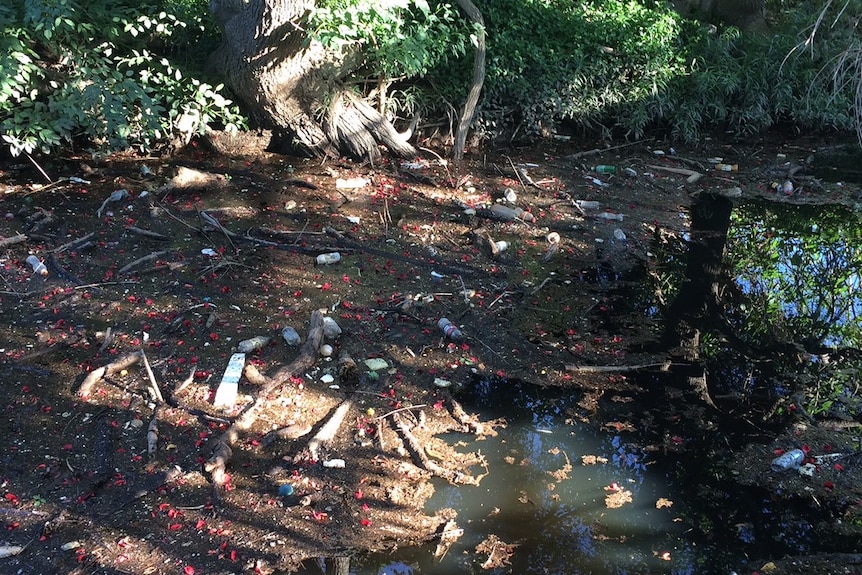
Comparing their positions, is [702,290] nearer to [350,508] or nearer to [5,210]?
[350,508]

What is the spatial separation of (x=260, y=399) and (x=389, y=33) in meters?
3.92

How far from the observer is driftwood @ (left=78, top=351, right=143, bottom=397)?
3865mm

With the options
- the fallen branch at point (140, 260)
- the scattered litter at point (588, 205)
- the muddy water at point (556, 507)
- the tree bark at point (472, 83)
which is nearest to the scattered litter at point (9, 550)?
the muddy water at point (556, 507)

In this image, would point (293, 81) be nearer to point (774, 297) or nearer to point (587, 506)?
point (774, 297)

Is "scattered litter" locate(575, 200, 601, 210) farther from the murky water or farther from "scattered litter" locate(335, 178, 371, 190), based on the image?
the murky water

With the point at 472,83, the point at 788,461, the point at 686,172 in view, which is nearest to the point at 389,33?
the point at 472,83

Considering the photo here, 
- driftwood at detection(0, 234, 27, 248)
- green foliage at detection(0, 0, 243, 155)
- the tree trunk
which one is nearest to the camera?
driftwood at detection(0, 234, 27, 248)

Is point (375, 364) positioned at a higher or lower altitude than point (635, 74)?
lower

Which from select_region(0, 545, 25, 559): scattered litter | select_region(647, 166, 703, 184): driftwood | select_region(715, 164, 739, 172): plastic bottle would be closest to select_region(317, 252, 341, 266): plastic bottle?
select_region(0, 545, 25, 559): scattered litter

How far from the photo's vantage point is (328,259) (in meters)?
5.34

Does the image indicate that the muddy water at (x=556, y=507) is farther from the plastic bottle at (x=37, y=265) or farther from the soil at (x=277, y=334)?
the plastic bottle at (x=37, y=265)

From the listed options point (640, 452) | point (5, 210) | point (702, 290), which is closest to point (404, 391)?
point (640, 452)

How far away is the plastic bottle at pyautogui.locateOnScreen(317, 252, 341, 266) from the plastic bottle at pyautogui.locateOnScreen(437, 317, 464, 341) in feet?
3.69

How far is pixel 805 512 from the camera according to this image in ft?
11.3
